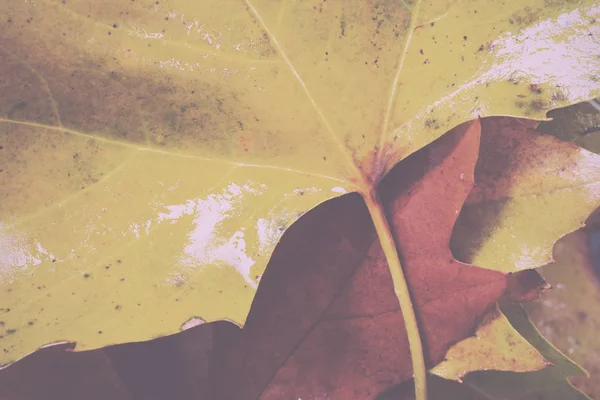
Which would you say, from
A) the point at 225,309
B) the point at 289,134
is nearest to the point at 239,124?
the point at 289,134

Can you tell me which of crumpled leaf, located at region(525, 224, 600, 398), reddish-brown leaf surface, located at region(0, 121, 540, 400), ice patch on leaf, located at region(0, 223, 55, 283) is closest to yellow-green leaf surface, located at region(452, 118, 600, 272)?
reddish-brown leaf surface, located at region(0, 121, 540, 400)

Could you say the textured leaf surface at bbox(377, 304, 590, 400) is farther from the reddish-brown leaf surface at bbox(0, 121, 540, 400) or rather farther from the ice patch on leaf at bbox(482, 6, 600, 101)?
the ice patch on leaf at bbox(482, 6, 600, 101)

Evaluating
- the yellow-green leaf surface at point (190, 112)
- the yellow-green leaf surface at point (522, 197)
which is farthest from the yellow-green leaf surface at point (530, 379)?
the yellow-green leaf surface at point (190, 112)

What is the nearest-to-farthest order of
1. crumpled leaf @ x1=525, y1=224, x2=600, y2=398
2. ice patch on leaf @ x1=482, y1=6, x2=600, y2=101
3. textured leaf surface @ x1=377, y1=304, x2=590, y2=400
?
ice patch on leaf @ x1=482, y1=6, x2=600, y2=101
textured leaf surface @ x1=377, y1=304, x2=590, y2=400
crumpled leaf @ x1=525, y1=224, x2=600, y2=398

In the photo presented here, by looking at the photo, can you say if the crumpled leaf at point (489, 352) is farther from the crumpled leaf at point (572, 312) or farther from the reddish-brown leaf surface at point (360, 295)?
the crumpled leaf at point (572, 312)

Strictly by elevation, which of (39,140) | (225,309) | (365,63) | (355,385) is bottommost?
(355,385)

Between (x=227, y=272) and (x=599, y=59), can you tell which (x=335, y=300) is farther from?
(x=599, y=59)

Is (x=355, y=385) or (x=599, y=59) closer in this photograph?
(x=599, y=59)

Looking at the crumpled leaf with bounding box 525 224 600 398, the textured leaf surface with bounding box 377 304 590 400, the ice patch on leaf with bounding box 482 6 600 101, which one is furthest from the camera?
the crumpled leaf with bounding box 525 224 600 398
